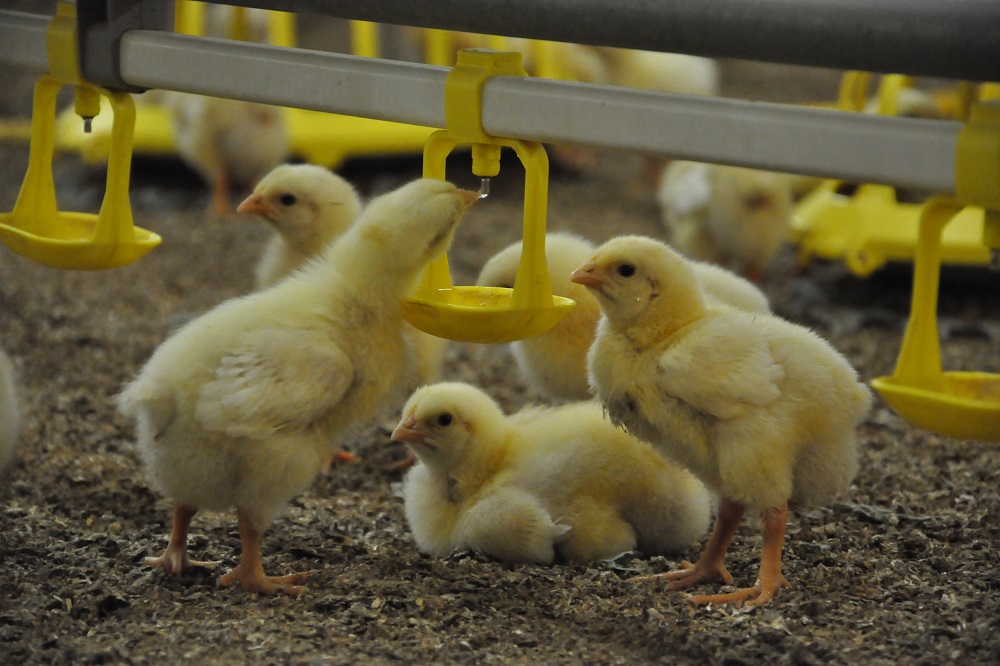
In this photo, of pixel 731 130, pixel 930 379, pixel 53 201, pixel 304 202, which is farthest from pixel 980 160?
pixel 304 202

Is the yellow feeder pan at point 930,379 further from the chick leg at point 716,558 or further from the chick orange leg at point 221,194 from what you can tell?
the chick orange leg at point 221,194

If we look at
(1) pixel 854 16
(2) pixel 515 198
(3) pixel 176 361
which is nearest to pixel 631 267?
(1) pixel 854 16

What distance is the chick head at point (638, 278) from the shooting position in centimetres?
285

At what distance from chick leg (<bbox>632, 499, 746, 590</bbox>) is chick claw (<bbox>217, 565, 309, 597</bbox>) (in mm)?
863

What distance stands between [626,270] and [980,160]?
1.02 metres

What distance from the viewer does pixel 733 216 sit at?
6.36m

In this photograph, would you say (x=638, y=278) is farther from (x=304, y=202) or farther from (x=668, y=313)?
(x=304, y=202)

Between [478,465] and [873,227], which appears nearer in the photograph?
[478,465]

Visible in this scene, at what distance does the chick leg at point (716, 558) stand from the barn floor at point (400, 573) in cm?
8

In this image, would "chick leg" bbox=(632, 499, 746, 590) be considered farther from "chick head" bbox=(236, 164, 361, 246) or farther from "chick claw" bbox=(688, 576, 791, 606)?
"chick head" bbox=(236, 164, 361, 246)

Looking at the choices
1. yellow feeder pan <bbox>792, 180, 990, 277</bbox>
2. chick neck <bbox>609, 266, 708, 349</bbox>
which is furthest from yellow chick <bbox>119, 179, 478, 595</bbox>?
yellow feeder pan <bbox>792, 180, 990, 277</bbox>

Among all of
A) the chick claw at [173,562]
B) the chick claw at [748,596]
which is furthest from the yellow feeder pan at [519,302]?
the chick claw at [173,562]

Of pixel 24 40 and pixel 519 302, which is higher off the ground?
pixel 24 40

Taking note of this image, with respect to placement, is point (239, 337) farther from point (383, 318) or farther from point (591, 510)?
point (591, 510)
